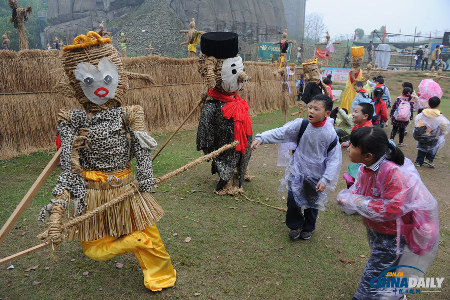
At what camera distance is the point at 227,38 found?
450cm

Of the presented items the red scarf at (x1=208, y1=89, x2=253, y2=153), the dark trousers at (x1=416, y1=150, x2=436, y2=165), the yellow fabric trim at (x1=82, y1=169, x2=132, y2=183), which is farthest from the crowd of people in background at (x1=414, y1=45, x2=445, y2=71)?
the yellow fabric trim at (x1=82, y1=169, x2=132, y2=183)

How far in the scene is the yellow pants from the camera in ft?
9.12

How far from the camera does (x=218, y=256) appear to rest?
3.61m

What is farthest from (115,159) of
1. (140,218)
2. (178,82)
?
(178,82)

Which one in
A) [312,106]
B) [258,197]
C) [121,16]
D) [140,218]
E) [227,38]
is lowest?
[258,197]

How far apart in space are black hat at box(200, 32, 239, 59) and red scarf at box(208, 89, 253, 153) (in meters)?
0.58

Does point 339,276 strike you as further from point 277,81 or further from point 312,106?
point 277,81

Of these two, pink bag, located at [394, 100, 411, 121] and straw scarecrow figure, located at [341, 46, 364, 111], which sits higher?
straw scarecrow figure, located at [341, 46, 364, 111]

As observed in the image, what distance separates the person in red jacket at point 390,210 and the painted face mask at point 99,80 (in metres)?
2.07

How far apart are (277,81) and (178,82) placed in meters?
5.91

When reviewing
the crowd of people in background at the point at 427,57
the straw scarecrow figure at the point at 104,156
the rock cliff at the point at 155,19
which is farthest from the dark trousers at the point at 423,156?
the rock cliff at the point at 155,19

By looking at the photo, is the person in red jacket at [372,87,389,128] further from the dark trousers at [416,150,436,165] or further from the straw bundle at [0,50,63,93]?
the straw bundle at [0,50,63,93]

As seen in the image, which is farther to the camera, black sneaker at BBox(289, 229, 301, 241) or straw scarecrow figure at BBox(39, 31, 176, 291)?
black sneaker at BBox(289, 229, 301, 241)

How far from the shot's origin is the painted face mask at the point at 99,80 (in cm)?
270
